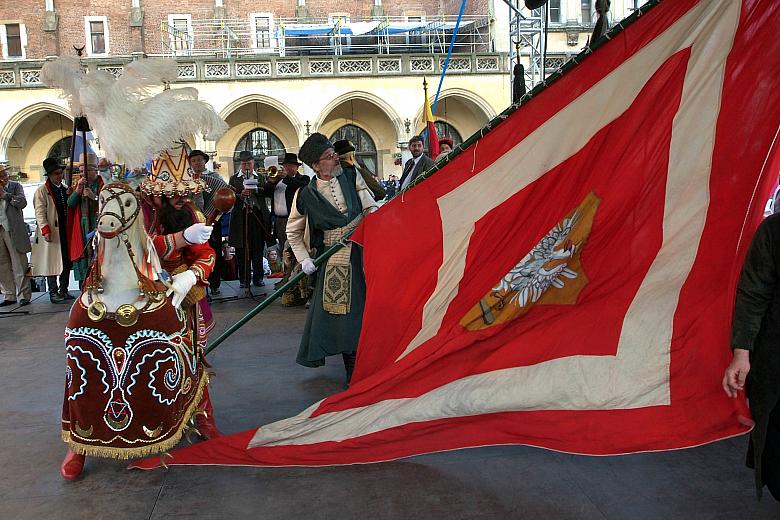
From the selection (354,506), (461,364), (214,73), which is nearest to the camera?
(354,506)

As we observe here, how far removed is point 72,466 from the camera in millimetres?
3525

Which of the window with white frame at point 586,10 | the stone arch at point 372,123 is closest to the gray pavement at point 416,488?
the stone arch at point 372,123

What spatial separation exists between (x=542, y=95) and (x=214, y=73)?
24027 mm

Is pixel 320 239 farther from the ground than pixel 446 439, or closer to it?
farther from the ground

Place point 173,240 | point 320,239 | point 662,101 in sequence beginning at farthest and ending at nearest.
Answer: point 320,239 < point 173,240 < point 662,101

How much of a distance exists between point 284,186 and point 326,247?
4.58 m

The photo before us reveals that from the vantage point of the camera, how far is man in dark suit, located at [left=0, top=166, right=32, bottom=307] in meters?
8.71

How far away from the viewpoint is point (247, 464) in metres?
3.51

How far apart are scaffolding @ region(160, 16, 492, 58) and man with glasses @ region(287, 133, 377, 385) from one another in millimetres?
23786

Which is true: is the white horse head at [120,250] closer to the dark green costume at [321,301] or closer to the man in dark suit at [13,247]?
the dark green costume at [321,301]

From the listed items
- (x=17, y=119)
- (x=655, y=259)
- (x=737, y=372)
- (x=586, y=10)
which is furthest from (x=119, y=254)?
(x=586, y=10)

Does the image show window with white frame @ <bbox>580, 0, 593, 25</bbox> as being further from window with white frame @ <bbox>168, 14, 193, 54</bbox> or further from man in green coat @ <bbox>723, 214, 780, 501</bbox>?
man in green coat @ <bbox>723, 214, 780, 501</bbox>

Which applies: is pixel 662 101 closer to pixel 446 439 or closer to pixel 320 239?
pixel 446 439

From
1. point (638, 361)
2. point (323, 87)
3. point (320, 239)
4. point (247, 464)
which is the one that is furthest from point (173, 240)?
point (323, 87)
